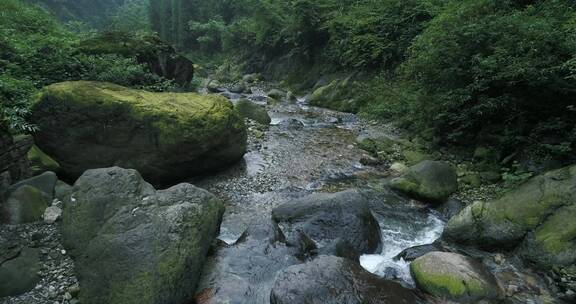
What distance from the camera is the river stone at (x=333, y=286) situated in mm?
5023

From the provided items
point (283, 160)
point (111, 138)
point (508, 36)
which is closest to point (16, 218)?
point (111, 138)

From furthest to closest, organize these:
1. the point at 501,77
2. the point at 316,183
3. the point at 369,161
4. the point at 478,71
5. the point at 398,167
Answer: the point at 369,161
the point at 398,167
the point at 316,183
the point at 478,71
the point at 501,77

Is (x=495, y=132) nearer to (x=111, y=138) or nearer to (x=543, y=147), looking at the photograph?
(x=543, y=147)

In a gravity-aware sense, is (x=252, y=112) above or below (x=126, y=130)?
below

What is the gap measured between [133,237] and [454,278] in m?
4.76

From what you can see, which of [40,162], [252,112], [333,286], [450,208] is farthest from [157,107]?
[450,208]

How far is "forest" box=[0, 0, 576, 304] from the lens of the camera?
209 inches

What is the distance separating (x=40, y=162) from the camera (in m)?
7.54

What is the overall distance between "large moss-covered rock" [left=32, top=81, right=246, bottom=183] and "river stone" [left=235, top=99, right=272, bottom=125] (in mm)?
5366

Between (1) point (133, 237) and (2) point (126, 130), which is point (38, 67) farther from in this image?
(1) point (133, 237)

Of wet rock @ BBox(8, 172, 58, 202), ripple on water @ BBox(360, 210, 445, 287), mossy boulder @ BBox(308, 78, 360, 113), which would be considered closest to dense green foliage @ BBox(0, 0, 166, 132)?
wet rock @ BBox(8, 172, 58, 202)

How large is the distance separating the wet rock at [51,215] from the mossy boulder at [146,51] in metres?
7.38

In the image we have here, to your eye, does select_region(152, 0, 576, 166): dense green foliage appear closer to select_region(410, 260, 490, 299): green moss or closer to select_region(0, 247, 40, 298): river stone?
select_region(410, 260, 490, 299): green moss

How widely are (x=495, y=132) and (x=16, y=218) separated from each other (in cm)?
1071
